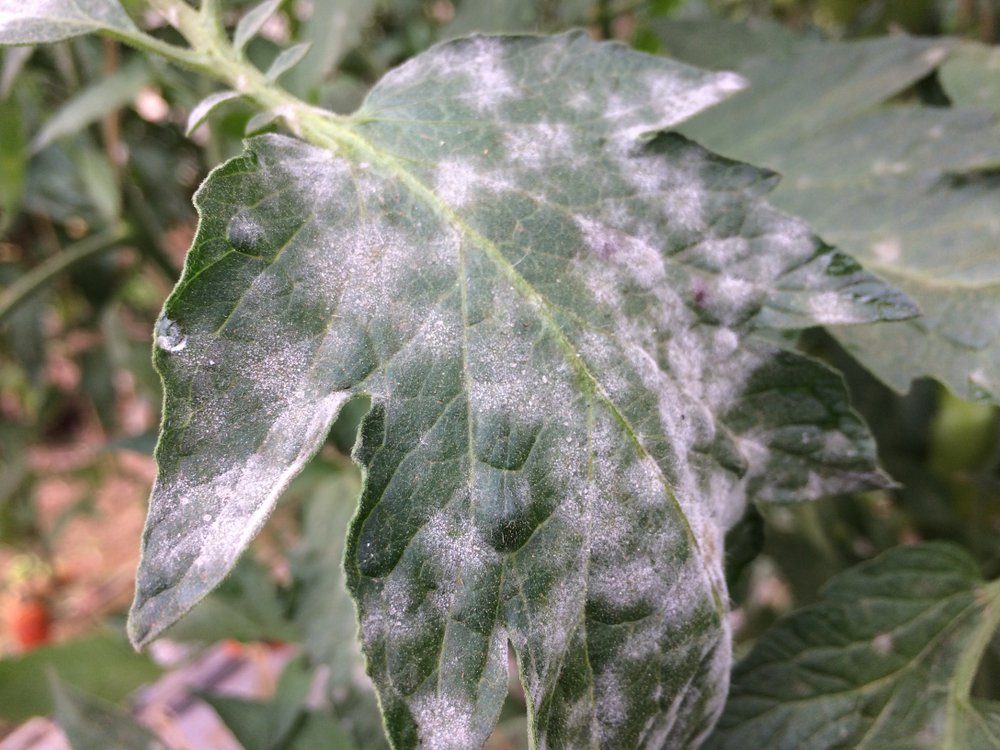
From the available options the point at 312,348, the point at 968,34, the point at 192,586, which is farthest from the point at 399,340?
the point at 968,34

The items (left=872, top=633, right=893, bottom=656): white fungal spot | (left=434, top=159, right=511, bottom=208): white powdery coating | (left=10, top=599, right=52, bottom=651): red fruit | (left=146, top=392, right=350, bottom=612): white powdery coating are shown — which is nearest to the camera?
(left=146, top=392, right=350, bottom=612): white powdery coating

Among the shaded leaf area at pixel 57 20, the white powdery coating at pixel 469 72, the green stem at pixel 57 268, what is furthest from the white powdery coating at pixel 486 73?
the green stem at pixel 57 268

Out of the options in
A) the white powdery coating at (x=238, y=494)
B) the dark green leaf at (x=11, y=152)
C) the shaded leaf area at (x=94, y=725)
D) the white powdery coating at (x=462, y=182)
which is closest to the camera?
the white powdery coating at (x=238, y=494)

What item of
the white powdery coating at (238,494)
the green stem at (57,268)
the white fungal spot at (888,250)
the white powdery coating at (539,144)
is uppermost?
the white powdery coating at (539,144)

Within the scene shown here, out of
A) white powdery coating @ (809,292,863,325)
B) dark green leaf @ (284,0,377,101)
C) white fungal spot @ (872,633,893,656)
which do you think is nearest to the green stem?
dark green leaf @ (284,0,377,101)

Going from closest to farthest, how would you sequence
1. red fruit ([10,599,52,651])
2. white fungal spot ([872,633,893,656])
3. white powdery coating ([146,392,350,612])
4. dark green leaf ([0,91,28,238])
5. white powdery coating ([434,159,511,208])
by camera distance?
1. white powdery coating ([146,392,350,612])
2. white powdery coating ([434,159,511,208])
3. white fungal spot ([872,633,893,656])
4. dark green leaf ([0,91,28,238])
5. red fruit ([10,599,52,651])

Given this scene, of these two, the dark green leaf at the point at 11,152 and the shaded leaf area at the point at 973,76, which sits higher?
the dark green leaf at the point at 11,152

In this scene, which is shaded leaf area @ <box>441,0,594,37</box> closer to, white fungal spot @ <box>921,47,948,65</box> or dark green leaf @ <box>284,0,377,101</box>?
dark green leaf @ <box>284,0,377,101</box>

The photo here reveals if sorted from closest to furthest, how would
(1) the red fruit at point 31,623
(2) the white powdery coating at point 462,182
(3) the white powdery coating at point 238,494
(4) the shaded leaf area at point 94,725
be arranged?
(3) the white powdery coating at point 238,494 → (2) the white powdery coating at point 462,182 → (4) the shaded leaf area at point 94,725 → (1) the red fruit at point 31,623

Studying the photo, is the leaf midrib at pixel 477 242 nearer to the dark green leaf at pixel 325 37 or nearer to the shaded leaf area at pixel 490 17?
the dark green leaf at pixel 325 37

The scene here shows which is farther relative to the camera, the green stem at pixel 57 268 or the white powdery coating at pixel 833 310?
the green stem at pixel 57 268
